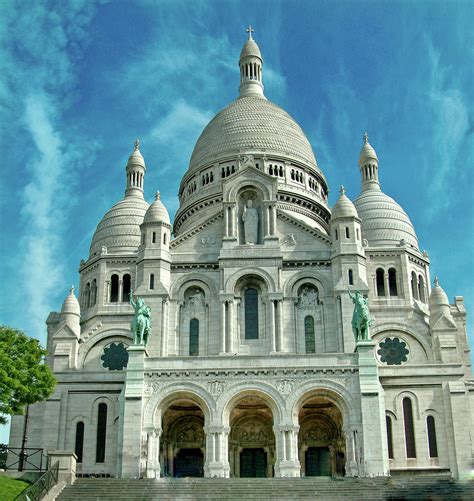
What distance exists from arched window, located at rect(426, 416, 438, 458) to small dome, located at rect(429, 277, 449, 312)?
8009 millimetres

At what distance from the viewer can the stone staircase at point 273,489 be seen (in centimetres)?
4016

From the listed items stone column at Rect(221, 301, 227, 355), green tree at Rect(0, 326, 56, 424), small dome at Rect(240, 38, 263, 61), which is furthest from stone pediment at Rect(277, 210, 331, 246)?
small dome at Rect(240, 38, 263, 61)

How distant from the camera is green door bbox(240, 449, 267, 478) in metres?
52.7

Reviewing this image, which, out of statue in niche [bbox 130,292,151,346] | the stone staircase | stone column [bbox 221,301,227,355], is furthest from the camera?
stone column [bbox 221,301,227,355]

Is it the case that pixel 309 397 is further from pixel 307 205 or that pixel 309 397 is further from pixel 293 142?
pixel 293 142

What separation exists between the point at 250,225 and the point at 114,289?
13011mm

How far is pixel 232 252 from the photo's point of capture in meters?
57.5

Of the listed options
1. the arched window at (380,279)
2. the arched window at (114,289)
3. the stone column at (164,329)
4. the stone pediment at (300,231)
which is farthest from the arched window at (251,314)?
the arched window at (114,289)

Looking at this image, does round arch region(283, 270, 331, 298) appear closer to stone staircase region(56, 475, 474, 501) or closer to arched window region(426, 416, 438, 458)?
arched window region(426, 416, 438, 458)

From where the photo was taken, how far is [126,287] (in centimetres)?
6638

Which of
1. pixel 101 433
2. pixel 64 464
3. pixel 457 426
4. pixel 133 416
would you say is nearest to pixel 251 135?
pixel 101 433

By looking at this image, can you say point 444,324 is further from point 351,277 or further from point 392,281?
point 351,277

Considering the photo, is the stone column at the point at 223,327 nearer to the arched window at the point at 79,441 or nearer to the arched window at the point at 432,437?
A: the arched window at the point at 79,441

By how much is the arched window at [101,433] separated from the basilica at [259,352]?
0.08 meters
